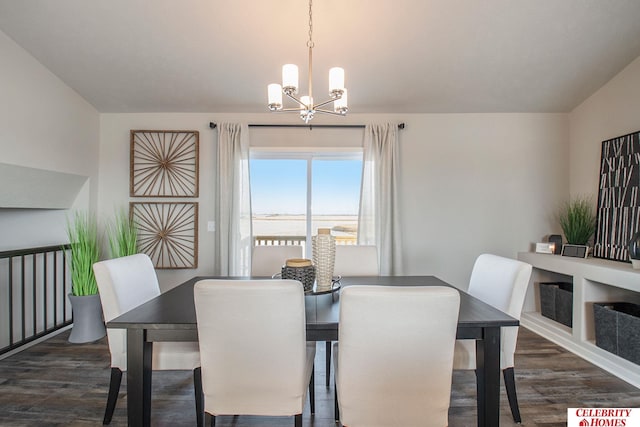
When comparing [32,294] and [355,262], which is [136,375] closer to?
[355,262]

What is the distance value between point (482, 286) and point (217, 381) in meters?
1.53

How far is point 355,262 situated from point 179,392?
1.47m

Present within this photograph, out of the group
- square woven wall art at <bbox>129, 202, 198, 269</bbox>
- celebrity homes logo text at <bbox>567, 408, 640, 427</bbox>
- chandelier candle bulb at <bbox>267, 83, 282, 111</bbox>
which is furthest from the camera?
square woven wall art at <bbox>129, 202, 198, 269</bbox>

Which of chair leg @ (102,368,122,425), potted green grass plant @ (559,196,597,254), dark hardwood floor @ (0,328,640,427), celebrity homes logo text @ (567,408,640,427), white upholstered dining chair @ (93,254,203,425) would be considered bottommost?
dark hardwood floor @ (0,328,640,427)

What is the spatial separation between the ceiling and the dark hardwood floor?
2406 millimetres

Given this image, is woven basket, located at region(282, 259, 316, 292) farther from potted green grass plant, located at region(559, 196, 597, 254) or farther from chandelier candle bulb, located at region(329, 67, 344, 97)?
potted green grass plant, located at region(559, 196, 597, 254)

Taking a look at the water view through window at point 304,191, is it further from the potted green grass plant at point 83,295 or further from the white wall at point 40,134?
the white wall at point 40,134

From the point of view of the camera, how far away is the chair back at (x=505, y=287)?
5.23 feet

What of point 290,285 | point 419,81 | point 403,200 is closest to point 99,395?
point 290,285

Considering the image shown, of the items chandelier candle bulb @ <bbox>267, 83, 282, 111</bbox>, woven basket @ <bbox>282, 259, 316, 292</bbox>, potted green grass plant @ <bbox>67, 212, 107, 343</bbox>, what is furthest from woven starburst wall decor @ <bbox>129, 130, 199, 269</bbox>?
woven basket @ <bbox>282, 259, 316, 292</bbox>

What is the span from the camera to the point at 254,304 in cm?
115

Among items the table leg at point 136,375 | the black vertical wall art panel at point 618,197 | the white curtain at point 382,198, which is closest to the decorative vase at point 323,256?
the table leg at point 136,375

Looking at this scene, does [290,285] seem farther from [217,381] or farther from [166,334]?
[166,334]

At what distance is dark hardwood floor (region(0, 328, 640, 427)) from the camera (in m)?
1.76
